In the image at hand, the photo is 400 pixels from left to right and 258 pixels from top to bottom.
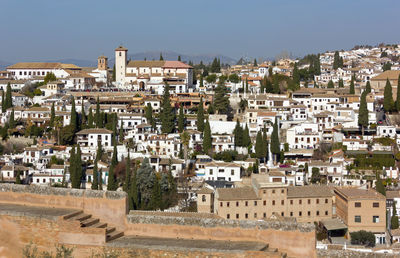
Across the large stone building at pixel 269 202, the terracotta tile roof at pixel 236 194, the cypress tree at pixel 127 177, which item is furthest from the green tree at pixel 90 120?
the terracotta tile roof at pixel 236 194

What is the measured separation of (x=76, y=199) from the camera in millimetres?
10711

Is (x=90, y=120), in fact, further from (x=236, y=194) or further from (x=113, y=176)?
(x=236, y=194)

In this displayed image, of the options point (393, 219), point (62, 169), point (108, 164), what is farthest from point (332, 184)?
point (62, 169)

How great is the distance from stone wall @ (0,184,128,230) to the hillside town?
1514 cm

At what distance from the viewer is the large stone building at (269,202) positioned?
98.1 feet

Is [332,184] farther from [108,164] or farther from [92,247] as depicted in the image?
[92,247]

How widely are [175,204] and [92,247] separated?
23449 mm

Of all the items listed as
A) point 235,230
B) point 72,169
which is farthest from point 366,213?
point 235,230

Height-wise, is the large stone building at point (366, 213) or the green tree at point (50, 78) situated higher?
the green tree at point (50, 78)

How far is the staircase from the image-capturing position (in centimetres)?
999

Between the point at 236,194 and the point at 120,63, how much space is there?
3288 cm

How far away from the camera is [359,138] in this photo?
133 feet

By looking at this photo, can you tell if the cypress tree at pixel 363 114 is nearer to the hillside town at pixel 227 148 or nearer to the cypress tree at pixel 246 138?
the hillside town at pixel 227 148

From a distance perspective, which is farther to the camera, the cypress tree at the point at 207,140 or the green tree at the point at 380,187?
the cypress tree at the point at 207,140
